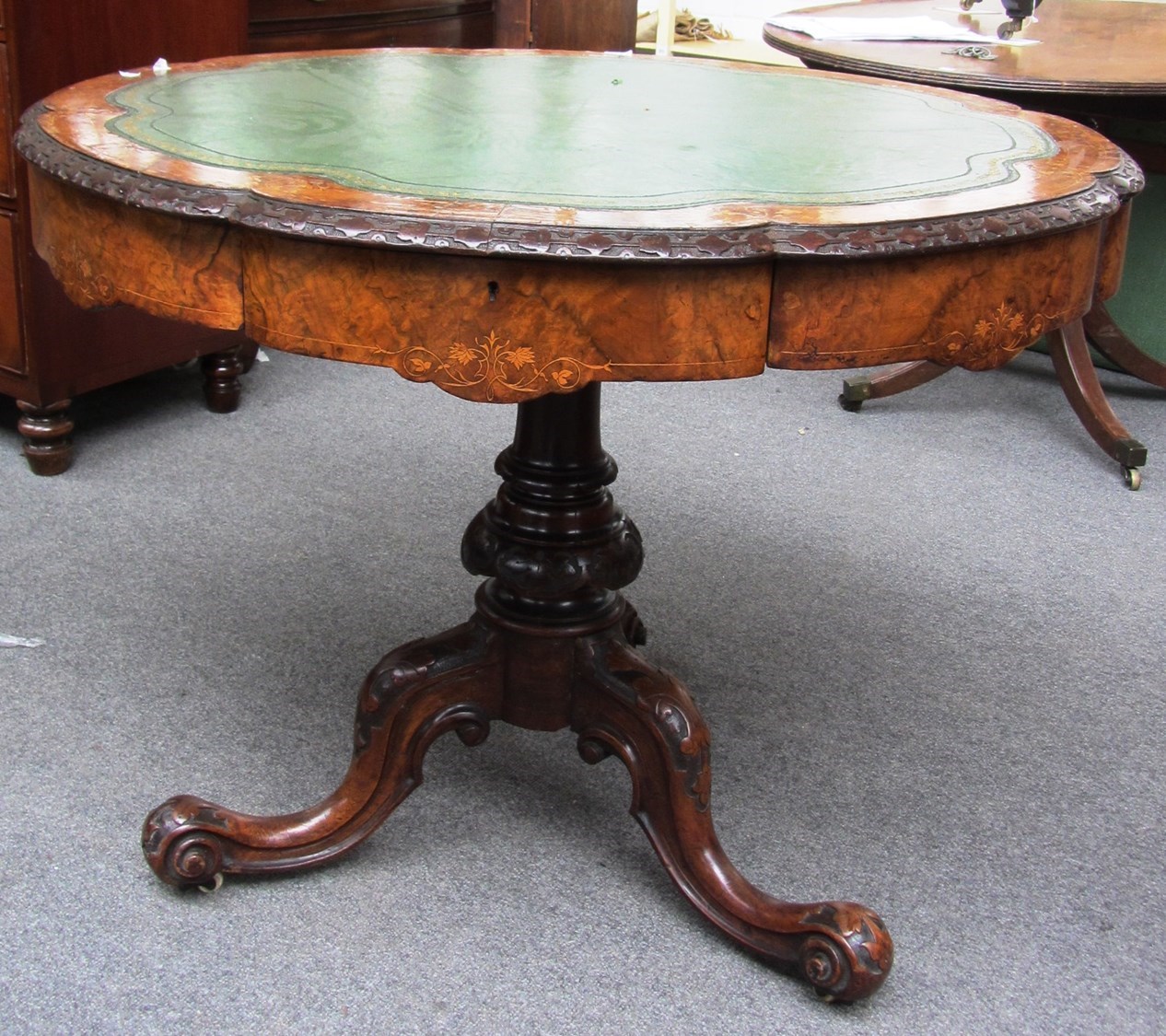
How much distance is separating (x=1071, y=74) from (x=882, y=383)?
798 mm

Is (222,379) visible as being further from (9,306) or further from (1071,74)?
(1071,74)

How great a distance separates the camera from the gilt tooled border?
3.39 ft

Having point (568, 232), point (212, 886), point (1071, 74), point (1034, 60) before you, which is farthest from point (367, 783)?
point (1034, 60)

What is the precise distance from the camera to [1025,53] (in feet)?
8.86

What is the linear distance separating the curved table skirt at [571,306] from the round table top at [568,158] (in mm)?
22

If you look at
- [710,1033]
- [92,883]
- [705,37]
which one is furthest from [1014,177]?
[705,37]

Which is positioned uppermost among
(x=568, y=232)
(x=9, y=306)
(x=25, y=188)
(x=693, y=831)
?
(x=568, y=232)

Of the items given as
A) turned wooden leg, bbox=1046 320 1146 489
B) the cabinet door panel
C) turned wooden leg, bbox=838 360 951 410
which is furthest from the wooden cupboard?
turned wooden leg, bbox=1046 320 1146 489

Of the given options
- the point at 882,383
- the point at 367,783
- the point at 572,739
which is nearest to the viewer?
the point at 367,783

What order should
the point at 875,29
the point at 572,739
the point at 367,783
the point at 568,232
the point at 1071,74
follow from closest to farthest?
the point at 568,232 → the point at 367,783 → the point at 572,739 → the point at 1071,74 → the point at 875,29

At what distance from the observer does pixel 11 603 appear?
209 centimetres

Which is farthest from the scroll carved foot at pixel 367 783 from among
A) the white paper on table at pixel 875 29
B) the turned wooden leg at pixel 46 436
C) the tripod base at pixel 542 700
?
the white paper on table at pixel 875 29

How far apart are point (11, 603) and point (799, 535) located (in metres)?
1.29

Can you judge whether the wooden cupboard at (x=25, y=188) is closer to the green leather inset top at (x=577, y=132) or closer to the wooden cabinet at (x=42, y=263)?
the wooden cabinet at (x=42, y=263)
